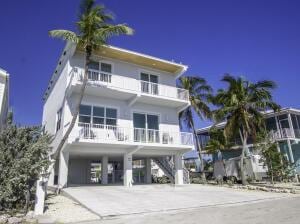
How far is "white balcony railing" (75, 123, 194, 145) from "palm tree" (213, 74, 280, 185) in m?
4.94

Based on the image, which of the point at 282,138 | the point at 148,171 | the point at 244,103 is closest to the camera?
the point at 244,103

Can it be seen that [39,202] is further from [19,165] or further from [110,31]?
[110,31]

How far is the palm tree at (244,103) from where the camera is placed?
21.1m

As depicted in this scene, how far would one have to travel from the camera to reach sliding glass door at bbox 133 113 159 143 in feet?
58.2

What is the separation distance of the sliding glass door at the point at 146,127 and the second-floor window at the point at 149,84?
193 centimetres

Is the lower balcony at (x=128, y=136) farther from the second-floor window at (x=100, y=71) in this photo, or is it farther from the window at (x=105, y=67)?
the window at (x=105, y=67)

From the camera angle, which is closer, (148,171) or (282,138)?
(148,171)

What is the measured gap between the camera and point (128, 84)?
18.4 m

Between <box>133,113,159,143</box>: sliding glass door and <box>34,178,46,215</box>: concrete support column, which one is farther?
<box>133,113,159,143</box>: sliding glass door

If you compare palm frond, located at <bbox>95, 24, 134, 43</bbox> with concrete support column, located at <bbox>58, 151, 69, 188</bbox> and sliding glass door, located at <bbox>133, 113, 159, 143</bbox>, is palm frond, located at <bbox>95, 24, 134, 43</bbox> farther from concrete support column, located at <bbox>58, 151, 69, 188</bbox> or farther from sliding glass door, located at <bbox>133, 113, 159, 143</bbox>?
concrete support column, located at <bbox>58, 151, 69, 188</bbox>

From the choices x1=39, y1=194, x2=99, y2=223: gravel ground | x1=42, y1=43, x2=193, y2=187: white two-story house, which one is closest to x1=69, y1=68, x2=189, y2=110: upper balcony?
x1=42, y1=43, x2=193, y2=187: white two-story house

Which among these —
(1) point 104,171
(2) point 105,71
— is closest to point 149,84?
(2) point 105,71

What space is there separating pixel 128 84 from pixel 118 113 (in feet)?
7.55

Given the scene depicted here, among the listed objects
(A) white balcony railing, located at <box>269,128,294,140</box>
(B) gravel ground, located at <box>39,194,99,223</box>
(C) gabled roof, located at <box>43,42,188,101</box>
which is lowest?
(B) gravel ground, located at <box>39,194,99,223</box>
